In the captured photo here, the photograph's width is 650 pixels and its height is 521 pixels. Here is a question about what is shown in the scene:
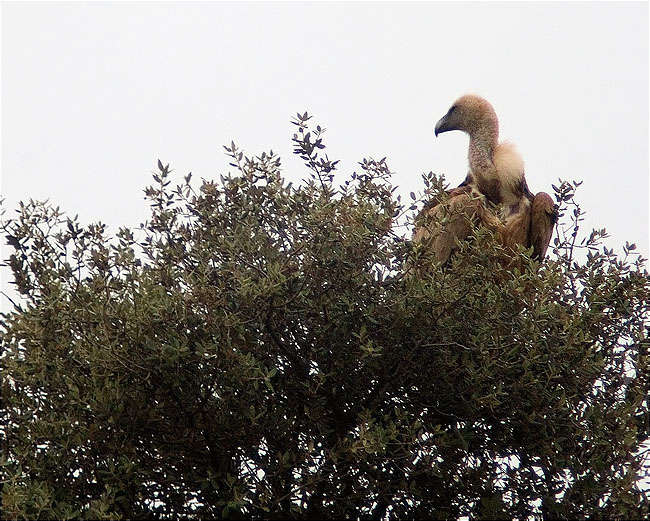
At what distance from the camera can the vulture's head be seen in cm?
1102

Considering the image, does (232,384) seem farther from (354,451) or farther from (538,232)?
(538,232)

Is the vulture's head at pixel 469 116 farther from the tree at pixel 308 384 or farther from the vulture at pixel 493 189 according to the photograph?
the tree at pixel 308 384

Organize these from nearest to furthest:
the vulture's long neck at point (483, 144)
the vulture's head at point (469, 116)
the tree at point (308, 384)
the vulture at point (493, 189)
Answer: the tree at point (308, 384) < the vulture at point (493, 189) < the vulture's long neck at point (483, 144) < the vulture's head at point (469, 116)

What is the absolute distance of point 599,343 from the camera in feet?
24.5

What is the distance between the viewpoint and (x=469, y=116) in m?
11.1

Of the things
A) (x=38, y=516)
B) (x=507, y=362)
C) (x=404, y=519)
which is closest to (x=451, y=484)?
(x=404, y=519)

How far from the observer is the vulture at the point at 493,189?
9070mm

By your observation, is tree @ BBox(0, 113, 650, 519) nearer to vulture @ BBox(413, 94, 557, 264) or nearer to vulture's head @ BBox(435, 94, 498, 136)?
vulture @ BBox(413, 94, 557, 264)

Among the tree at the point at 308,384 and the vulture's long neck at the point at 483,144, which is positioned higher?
the vulture's long neck at the point at 483,144

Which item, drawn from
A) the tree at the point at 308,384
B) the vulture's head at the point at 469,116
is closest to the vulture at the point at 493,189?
the vulture's head at the point at 469,116

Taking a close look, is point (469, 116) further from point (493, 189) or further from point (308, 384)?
point (308, 384)

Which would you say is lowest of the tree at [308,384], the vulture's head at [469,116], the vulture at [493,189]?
the tree at [308,384]

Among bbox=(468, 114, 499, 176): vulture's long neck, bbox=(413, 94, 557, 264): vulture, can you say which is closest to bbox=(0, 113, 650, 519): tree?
bbox=(413, 94, 557, 264): vulture

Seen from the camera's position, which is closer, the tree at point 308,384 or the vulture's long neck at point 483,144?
the tree at point 308,384
